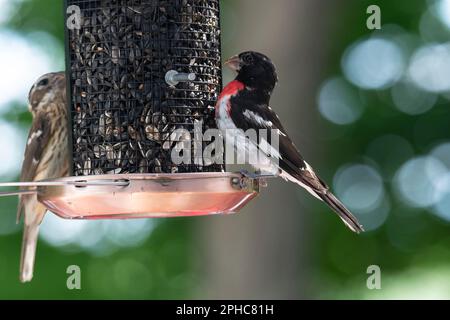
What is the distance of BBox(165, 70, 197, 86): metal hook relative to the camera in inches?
338

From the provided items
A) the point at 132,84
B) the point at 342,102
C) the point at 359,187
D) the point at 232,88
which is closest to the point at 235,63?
the point at 232,88

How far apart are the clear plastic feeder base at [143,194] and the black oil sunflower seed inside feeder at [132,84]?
48 cm

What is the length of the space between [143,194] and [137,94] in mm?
947

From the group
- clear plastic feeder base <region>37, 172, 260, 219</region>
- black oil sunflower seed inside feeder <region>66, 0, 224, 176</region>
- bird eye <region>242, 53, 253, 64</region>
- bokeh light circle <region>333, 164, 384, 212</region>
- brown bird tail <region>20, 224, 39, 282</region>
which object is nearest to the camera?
clear plastic feeder base <region>37, 172, 260, 219</region>

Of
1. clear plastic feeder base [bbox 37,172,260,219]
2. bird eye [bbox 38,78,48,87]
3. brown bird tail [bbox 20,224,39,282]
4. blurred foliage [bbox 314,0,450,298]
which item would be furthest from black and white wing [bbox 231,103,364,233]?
blurred foliage [bbox 314,0,450,298]

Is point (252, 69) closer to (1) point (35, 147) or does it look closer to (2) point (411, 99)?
(1) point (35, 147)

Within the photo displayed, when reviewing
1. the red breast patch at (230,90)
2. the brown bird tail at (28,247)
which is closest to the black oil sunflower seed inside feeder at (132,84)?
the red breast patch at (230,90)

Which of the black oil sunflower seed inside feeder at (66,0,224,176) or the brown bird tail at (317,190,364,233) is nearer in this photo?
the black oil sunflower seed inside feeder at (66,0,224,176)

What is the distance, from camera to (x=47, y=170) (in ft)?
32.3

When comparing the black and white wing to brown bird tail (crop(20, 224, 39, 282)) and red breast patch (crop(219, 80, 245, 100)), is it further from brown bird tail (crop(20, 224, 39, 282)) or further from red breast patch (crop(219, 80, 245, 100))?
brown bird tail (crop(20, 224, 39, 282))

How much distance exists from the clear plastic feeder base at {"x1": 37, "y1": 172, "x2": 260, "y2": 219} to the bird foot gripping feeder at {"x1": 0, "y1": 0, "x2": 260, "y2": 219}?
0.01 meters

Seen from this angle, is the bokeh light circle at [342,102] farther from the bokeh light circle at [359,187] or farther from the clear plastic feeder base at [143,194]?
the clear plastic feeder base at [143,194]
